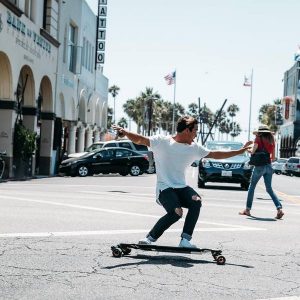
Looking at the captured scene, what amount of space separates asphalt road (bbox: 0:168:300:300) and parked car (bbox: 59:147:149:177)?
18.5m

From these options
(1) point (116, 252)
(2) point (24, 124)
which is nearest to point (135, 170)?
(2) point (24, 124)

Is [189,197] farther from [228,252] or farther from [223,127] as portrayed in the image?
[223,127]

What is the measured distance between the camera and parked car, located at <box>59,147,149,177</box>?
97.8 feet

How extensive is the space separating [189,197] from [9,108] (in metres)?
18.3

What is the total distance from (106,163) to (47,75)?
533 cm

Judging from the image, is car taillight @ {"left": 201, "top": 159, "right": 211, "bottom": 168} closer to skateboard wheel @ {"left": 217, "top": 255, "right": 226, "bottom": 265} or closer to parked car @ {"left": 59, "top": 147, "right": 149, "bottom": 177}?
parked car @ {"left": 59, "top": 147, "right": 149, "bottom": 177}

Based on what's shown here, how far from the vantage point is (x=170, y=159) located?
21.7 feet

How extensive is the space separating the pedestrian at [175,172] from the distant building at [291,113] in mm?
80716

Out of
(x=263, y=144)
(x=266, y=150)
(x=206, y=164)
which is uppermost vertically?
(x=263, y=144)

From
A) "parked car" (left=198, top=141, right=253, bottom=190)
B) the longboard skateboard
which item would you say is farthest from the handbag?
"parked car" (left=198, top=141, right=253, bottom=190)

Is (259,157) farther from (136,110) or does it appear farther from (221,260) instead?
(136,110)

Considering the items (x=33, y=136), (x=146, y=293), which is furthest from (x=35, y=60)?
(x=146, y=293)

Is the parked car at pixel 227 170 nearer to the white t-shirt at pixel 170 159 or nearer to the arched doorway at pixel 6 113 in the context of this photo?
the arched doorway at pixel 6 113

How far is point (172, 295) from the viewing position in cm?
493
